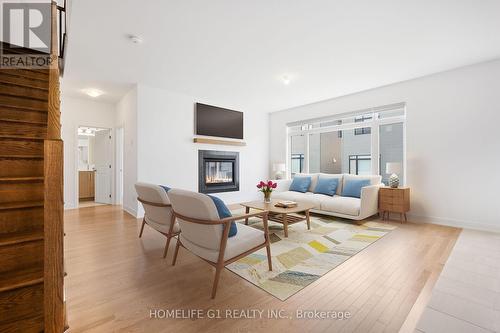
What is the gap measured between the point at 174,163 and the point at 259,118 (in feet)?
9.96

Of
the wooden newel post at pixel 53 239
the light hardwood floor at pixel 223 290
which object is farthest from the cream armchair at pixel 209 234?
the wooden newel post at pixel 53 239

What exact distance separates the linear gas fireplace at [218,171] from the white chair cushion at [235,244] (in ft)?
10.4

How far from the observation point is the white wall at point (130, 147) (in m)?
4.57

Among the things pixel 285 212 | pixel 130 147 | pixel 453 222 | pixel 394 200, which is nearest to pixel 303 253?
pixel 285 212

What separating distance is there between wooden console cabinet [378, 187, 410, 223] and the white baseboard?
0.29 meters

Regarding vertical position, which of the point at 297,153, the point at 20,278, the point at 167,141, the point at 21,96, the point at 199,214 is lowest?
the point at 20,278

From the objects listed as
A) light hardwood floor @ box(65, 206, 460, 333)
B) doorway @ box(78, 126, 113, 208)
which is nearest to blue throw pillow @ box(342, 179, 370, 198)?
light hardwood floor @ box(65, 206, 460, 333)

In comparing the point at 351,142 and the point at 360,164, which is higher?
the point at 351,142

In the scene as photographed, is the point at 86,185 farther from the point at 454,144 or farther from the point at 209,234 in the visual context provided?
the point at 454,144

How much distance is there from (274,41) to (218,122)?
118 inches

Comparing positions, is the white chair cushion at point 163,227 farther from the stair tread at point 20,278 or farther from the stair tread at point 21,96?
the stair tread at point 21,96

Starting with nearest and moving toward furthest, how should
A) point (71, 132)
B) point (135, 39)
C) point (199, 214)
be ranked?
point (199, 214), point (135, 39), point (71, 132)

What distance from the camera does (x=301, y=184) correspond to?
5.22 m

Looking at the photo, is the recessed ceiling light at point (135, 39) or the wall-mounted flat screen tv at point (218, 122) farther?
the wall-mounted flat screen tv at point (218, 122)
